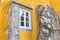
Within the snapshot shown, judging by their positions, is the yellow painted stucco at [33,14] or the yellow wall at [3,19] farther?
the yellow wall at [3,19]

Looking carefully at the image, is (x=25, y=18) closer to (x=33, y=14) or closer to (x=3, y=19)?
(x=33, y=14)

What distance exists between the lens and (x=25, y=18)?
7707 mm

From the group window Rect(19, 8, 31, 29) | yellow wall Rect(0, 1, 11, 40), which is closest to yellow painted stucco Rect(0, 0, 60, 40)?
yellow wall Rect(0, 1, 11, 40)

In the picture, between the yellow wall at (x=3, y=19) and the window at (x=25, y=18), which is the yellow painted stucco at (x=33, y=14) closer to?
the yellow wall at (x=3, y=19)

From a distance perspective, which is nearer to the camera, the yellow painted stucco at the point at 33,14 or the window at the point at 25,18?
the yellow painted stucco at the point at 33,14

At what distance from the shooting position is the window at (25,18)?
7.54 m

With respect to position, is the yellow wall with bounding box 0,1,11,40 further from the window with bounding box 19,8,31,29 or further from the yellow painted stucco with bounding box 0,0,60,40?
the window with bounding box 19,8,31,29

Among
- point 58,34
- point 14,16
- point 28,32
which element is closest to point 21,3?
point 14,16

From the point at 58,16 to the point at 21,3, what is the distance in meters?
1.69

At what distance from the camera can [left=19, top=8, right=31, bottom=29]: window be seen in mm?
7542

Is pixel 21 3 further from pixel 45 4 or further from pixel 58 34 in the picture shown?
pixel 58 34

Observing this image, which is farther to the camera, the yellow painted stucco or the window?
the window

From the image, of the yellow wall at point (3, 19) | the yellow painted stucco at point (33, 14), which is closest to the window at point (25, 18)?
the yellow painted stucco at point (33, 14)

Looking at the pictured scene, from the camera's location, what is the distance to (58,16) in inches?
306
